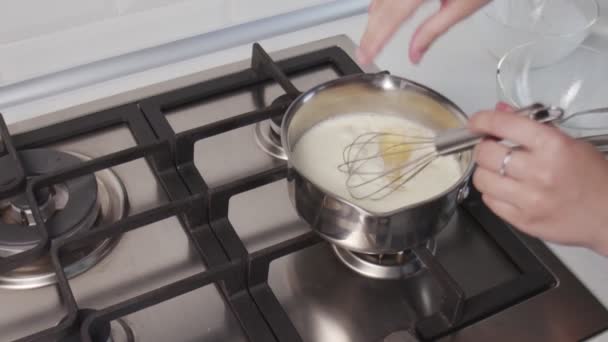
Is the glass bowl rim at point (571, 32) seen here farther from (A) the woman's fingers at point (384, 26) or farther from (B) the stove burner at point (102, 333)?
(B) the stove burner at point (102, 333)

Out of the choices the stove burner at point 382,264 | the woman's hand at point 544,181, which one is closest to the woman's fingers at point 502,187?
the woman's hand at point 544,181

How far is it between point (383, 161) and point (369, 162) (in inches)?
0.5

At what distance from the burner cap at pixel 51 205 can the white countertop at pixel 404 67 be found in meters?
0.10

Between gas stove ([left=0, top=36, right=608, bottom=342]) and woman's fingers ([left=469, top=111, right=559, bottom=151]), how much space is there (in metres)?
0.12

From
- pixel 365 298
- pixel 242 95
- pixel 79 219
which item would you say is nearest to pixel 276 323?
pixel 365 298

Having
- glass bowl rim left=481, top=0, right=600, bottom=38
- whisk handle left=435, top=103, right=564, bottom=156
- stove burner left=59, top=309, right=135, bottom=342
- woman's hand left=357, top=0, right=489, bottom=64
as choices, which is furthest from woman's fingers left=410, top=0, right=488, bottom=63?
stove burner left=59, top=309, right=135, bottom=342

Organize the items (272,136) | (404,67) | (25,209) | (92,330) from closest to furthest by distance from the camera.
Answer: (92,330) < (25,209) < (272,136) < (404,67)

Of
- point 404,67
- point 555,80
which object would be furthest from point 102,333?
point 555,80

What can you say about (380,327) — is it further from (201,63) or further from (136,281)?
(201,63)

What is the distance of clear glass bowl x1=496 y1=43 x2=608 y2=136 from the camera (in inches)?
35.3

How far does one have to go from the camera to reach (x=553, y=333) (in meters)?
0.67

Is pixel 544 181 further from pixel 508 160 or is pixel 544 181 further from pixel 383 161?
pixel 383 161

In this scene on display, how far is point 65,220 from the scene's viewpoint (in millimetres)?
691

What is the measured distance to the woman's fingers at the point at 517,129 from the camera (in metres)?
0.61
